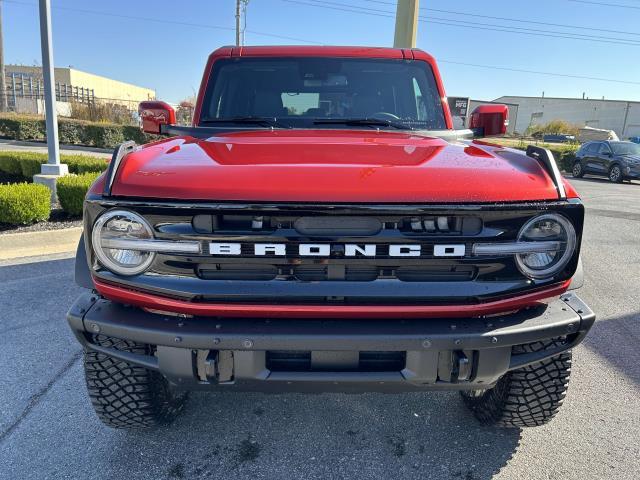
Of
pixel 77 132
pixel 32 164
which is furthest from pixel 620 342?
pixel 77 132

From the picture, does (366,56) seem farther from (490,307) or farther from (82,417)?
(82,417)

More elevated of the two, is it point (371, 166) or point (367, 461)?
point (371, 166)

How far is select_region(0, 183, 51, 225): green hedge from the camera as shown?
5.68 m

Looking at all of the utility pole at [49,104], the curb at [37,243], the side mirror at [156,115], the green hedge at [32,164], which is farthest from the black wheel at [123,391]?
the green hedge at [32,164]

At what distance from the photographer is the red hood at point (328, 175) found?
1737mm

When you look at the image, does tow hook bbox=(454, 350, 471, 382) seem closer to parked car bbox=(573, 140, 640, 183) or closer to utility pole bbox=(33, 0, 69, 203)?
utility pole bbox=(33, 0, 69, 203)

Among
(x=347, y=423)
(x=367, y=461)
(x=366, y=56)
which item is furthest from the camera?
(x=366, y=56)

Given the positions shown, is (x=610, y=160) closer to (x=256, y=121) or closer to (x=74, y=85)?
(x=256, y=121)

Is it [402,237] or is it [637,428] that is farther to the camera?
[637,428]

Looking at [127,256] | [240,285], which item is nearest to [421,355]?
[240,285]

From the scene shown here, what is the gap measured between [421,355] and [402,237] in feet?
1.45

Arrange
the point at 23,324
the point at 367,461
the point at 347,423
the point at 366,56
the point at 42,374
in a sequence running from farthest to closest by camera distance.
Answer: the point at 23,324 → the point at 366,56 → the point at 42,374 → the point at 347,423 → the point at 367,461

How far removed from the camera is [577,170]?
18906 millimetres

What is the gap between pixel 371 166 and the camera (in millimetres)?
1877
